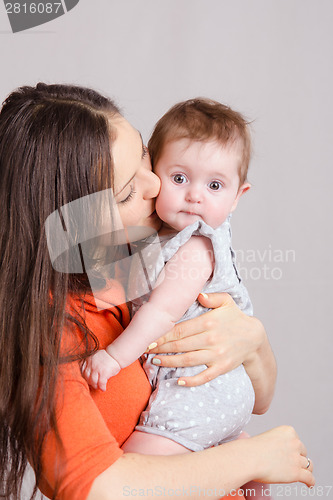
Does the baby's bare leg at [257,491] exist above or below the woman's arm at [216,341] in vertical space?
below

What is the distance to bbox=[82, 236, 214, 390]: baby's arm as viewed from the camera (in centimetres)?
124

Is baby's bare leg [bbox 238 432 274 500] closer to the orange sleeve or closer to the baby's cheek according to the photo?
the orange sleeve

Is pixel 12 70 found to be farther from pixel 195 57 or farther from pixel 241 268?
pixel 241 268

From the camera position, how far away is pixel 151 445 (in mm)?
1280

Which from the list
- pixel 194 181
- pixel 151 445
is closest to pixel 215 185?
pixel 194 181

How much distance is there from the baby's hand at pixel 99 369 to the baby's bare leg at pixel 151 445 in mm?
158

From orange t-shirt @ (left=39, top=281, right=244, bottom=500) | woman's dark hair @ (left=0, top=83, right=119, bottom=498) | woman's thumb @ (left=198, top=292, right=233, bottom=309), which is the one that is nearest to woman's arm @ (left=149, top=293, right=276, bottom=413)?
woman's thumb @ (left=198, top=292, right=233, bottom=309)

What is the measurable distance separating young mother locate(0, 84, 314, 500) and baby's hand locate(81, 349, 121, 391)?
3cm

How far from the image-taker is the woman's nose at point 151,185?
1.40 meters

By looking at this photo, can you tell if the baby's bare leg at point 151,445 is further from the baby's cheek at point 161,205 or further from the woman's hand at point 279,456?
the baby's cheek at point 161,205

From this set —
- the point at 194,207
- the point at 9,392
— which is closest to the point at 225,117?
the point at 194,207

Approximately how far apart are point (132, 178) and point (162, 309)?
292 mm

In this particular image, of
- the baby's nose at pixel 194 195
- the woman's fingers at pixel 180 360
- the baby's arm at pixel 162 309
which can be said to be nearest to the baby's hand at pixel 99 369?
the baby's arm at pixel 162 309

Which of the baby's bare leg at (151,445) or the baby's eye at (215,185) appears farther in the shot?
the baby's eye at (215,185)
